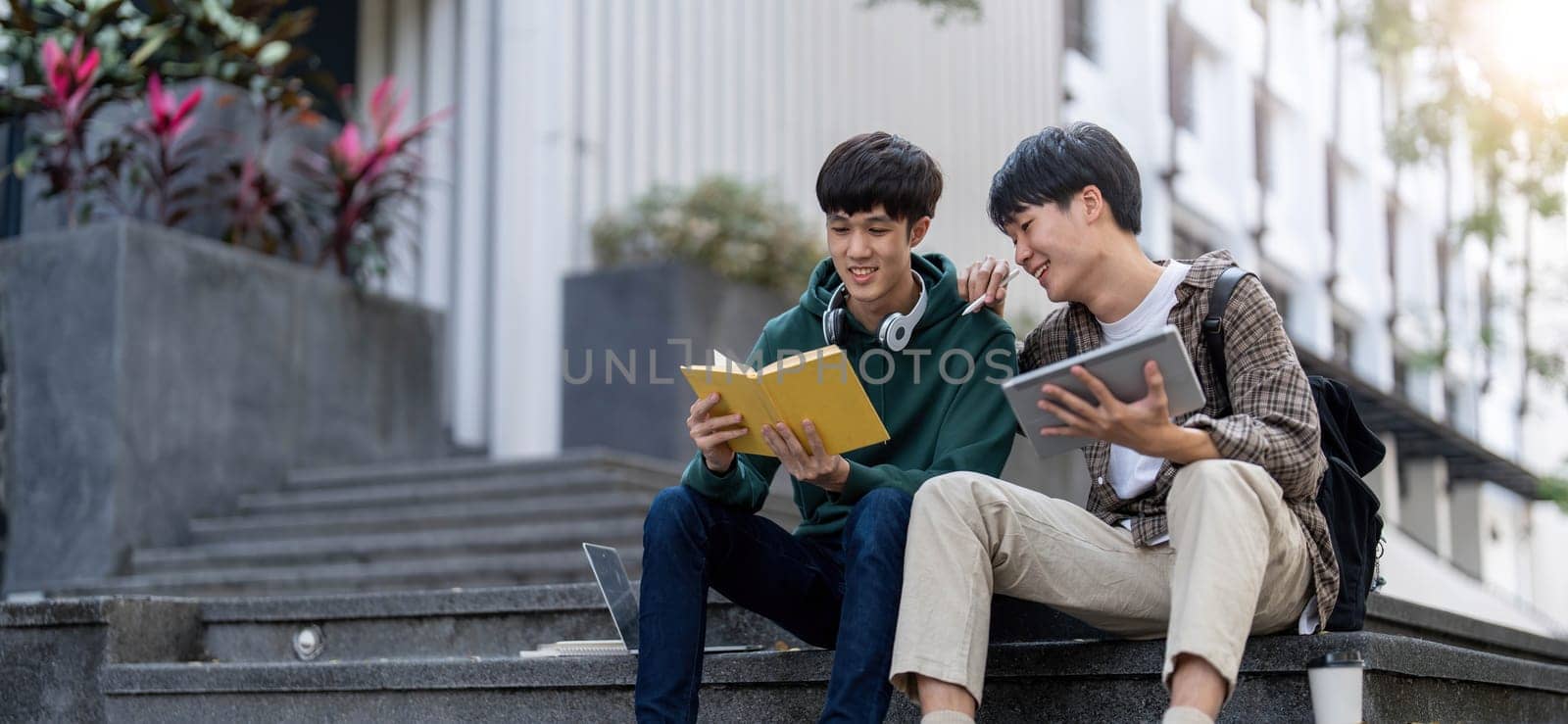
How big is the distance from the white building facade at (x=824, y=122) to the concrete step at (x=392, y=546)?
288 cm

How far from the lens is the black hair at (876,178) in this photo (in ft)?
10.3

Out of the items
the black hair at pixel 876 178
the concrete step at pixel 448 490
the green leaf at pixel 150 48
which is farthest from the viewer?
the green leaf at pixel 150 48

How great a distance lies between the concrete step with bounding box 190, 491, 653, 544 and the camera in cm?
605

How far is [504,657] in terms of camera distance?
3.56 m

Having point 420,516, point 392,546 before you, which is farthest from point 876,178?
point 420,516

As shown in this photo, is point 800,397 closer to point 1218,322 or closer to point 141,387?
point 1218,322

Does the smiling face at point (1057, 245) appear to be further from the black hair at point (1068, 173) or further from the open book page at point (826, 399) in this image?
the open book page at point (826, 399)

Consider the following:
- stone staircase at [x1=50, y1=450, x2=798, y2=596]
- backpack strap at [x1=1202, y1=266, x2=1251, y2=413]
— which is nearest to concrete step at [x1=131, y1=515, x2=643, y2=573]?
stone staircase at [x1=50, y1=450, x2=798, y2=596]

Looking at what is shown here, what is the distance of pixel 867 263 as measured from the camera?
3.17 metres

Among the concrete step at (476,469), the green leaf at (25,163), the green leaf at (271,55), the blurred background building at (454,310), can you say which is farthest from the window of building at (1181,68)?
the green leaf at (25,163)

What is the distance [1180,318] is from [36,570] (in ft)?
16.8

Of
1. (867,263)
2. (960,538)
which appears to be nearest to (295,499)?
(867,263)

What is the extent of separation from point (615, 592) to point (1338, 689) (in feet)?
4.78

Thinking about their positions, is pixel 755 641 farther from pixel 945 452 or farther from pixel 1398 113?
pixel 1398 113
